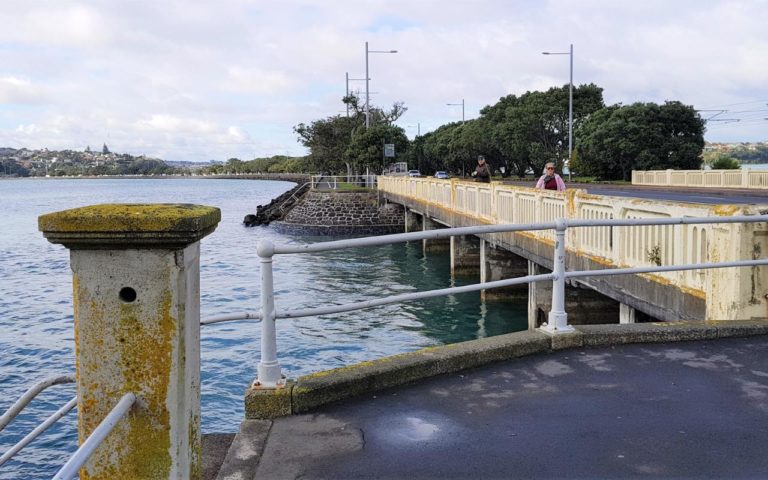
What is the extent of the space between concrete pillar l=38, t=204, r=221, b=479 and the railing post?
3.39 meters

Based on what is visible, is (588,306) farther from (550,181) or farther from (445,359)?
(445,359)

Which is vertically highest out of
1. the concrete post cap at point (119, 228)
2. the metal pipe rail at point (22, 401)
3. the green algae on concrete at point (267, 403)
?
the concrete post cap at point (119, 228)

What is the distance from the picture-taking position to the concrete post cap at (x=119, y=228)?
9.46 feet

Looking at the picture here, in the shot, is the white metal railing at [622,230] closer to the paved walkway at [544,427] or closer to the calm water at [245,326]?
the paved walkway at [544,427]

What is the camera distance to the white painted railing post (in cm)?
436

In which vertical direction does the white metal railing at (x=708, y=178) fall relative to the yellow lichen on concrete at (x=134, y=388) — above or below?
above

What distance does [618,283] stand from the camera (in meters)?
10.1

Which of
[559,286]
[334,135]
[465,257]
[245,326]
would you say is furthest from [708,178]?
[334,135]

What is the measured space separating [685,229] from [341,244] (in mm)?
4878

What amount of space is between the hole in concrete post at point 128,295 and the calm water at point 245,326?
7.81 metres

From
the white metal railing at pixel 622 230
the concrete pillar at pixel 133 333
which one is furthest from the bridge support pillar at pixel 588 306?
the concrete pillar at pixel 133 333

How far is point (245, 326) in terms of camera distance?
1777cm

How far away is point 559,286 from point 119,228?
3727 mm

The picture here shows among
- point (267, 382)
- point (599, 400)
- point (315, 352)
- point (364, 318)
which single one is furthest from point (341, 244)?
point (364, 318)
